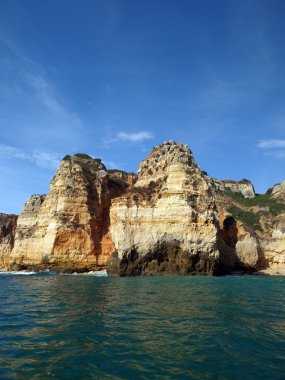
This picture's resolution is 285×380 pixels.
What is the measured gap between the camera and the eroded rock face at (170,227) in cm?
3881

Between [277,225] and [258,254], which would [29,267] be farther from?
[277,225]

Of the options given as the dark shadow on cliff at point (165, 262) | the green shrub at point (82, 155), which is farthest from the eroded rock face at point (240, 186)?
the dark shadow on cliff at point (165, 262)

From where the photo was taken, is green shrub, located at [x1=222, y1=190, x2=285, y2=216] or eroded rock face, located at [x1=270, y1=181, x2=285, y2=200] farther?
eroded rock face, located at [x1=270, y1=181, x2=285, y2=200]

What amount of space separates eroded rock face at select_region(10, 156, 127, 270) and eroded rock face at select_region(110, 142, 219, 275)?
6323 mm

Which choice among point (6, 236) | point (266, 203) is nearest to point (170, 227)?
point (266, 203)

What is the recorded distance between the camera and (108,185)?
55719 mm

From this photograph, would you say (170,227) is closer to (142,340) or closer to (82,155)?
(82,155)

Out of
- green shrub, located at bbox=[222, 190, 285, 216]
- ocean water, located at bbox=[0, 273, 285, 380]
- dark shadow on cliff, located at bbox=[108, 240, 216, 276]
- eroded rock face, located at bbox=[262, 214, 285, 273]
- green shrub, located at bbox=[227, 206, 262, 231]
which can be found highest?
green shrub, located at bbox=[222, 190, 285, 216]

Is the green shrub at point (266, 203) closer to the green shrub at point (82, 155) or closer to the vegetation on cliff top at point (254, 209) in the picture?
the vegetation on cliff top at point (254, 209)

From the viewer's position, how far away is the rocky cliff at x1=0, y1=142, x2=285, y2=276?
129ft

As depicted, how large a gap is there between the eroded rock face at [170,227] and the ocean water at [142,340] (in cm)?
2196

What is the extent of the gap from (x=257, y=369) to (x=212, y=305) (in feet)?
27.2

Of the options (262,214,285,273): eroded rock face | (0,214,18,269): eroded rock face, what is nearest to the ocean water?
(262,214,285,273): eroded rock face

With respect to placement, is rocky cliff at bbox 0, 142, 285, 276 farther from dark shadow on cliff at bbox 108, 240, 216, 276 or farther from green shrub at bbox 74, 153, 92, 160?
green shrub at bbox 74, 153, 92, 160
